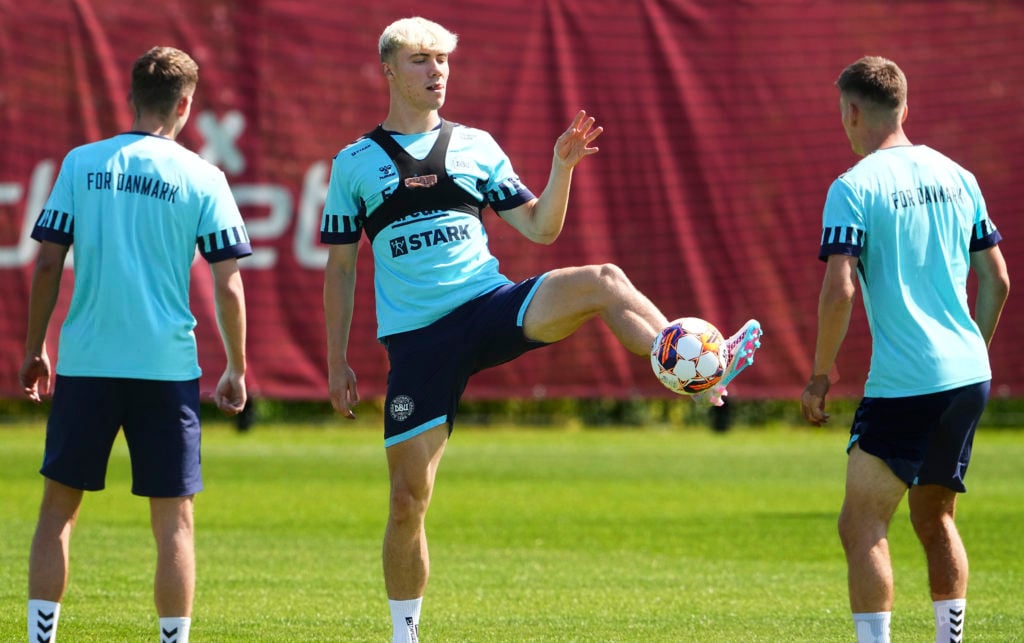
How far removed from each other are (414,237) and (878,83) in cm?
194

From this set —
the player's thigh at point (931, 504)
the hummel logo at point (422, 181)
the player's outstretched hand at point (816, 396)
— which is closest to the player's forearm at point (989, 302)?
the player's thigh at point (931, 504)

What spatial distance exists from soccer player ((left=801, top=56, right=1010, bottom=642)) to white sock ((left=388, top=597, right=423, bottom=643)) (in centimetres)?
174

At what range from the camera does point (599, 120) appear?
1884cm

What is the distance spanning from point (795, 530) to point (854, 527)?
5.55 m

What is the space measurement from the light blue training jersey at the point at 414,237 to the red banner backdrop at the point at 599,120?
37.6 ft

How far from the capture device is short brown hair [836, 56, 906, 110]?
5887 mm

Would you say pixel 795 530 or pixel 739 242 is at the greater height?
pixel 739 242

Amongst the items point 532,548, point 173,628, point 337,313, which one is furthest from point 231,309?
point 532,548

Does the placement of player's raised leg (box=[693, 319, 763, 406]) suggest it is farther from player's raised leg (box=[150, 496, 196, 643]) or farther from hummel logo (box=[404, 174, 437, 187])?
player's raised leg (box=[150, 496, 196, 643])

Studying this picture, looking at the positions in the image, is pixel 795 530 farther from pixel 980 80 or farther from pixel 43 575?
pixel 980 80

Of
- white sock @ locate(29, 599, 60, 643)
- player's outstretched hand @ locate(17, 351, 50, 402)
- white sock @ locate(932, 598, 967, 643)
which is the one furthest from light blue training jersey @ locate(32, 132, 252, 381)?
white sock @ locate(932, 598, 967, 643)

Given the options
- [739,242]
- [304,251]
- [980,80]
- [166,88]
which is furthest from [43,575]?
[980,80]

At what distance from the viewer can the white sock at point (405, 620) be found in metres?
6.35

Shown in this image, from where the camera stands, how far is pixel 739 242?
19.0 meters
